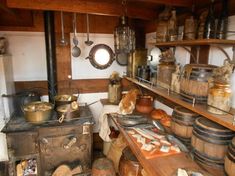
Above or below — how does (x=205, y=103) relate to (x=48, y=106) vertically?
above

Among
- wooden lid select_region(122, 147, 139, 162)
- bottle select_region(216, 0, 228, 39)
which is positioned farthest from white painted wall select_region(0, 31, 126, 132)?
bottle select_region(216, 0, 228, 39)

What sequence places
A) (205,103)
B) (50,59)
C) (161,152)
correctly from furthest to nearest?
(50,59) < (161,152) < (205,103)

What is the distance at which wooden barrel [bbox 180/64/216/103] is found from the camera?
107 centimetres

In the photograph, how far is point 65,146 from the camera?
6.04 feet

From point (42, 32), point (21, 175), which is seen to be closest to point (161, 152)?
point (21, 175)

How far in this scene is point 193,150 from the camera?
116cm

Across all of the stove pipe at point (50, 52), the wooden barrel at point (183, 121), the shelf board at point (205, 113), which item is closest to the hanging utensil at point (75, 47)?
the stove pipe at point (50, 52)

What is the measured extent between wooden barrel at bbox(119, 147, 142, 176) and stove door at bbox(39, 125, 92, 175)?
0.41 meters

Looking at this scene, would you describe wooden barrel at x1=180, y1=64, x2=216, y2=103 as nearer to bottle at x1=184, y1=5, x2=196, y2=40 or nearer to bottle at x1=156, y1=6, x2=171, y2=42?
bottle at x1=184, y1=5, x2=196, y2=40

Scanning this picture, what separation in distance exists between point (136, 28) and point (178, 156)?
1817mm

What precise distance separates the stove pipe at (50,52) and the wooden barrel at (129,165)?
43.6 inches

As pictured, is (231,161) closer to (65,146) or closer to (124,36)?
(124,36)

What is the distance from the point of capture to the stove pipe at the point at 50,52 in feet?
6.62

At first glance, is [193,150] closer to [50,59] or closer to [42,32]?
[50,59]
